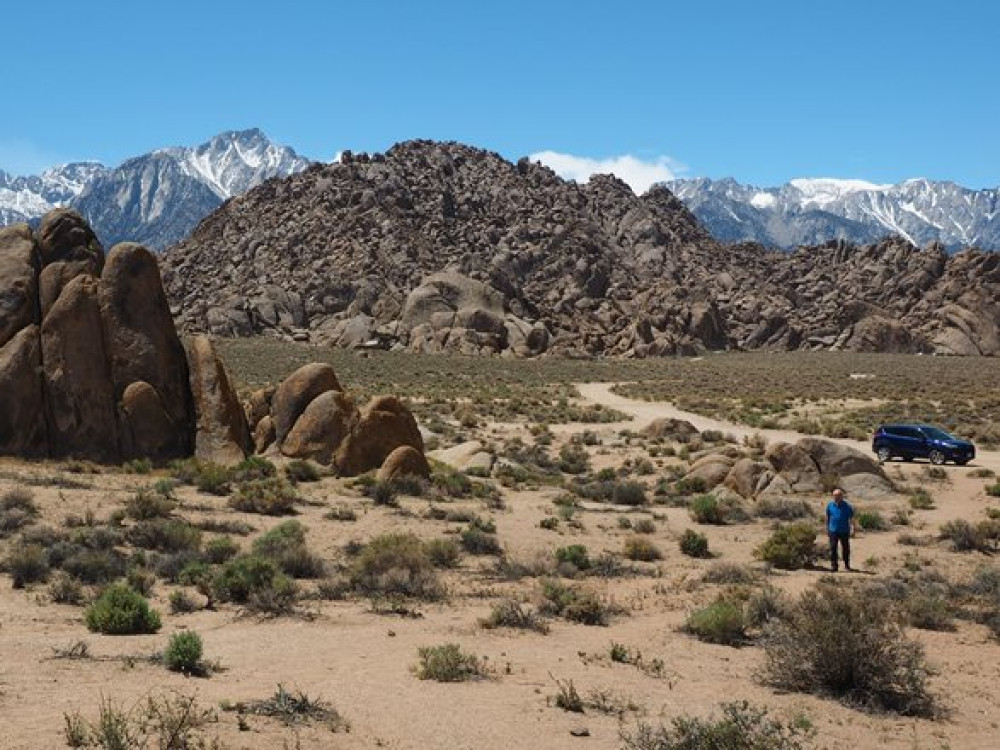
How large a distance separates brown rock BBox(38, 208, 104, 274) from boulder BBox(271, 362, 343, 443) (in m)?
6.51

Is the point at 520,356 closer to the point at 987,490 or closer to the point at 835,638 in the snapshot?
the point at 987,490

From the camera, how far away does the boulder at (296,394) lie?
27514mm

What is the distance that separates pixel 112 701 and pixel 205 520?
10190 mm

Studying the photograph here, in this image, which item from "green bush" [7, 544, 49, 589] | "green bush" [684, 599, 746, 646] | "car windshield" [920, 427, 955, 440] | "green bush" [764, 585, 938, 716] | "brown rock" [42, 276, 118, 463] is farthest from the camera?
"car windshield" [920, 427, 955, 440]

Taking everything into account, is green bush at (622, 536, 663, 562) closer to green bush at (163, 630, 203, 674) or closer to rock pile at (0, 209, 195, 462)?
green bush at (163, 630, 203, 674)

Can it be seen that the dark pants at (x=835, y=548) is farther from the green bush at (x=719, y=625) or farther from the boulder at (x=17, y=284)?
the boulder at (x=17, y=284)

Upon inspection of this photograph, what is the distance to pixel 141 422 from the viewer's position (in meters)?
25.1

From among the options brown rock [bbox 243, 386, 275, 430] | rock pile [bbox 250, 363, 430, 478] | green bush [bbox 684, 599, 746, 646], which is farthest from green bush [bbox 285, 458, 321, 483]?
green bush [bbox 684, 599, 746, 646]

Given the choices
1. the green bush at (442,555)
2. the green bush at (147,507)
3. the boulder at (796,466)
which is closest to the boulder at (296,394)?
the green bush at (147,507)

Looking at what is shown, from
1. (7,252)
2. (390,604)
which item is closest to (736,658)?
(390,604)

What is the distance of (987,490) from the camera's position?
27062 mm

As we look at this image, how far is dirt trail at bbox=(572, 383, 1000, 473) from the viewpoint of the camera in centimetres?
3677

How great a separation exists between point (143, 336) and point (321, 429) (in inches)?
219

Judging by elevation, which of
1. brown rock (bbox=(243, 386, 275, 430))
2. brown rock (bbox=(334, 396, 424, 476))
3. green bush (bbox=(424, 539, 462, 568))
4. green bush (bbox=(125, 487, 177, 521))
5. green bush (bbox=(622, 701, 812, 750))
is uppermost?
brown rock (bbox=(243, 386, 275, 430))
